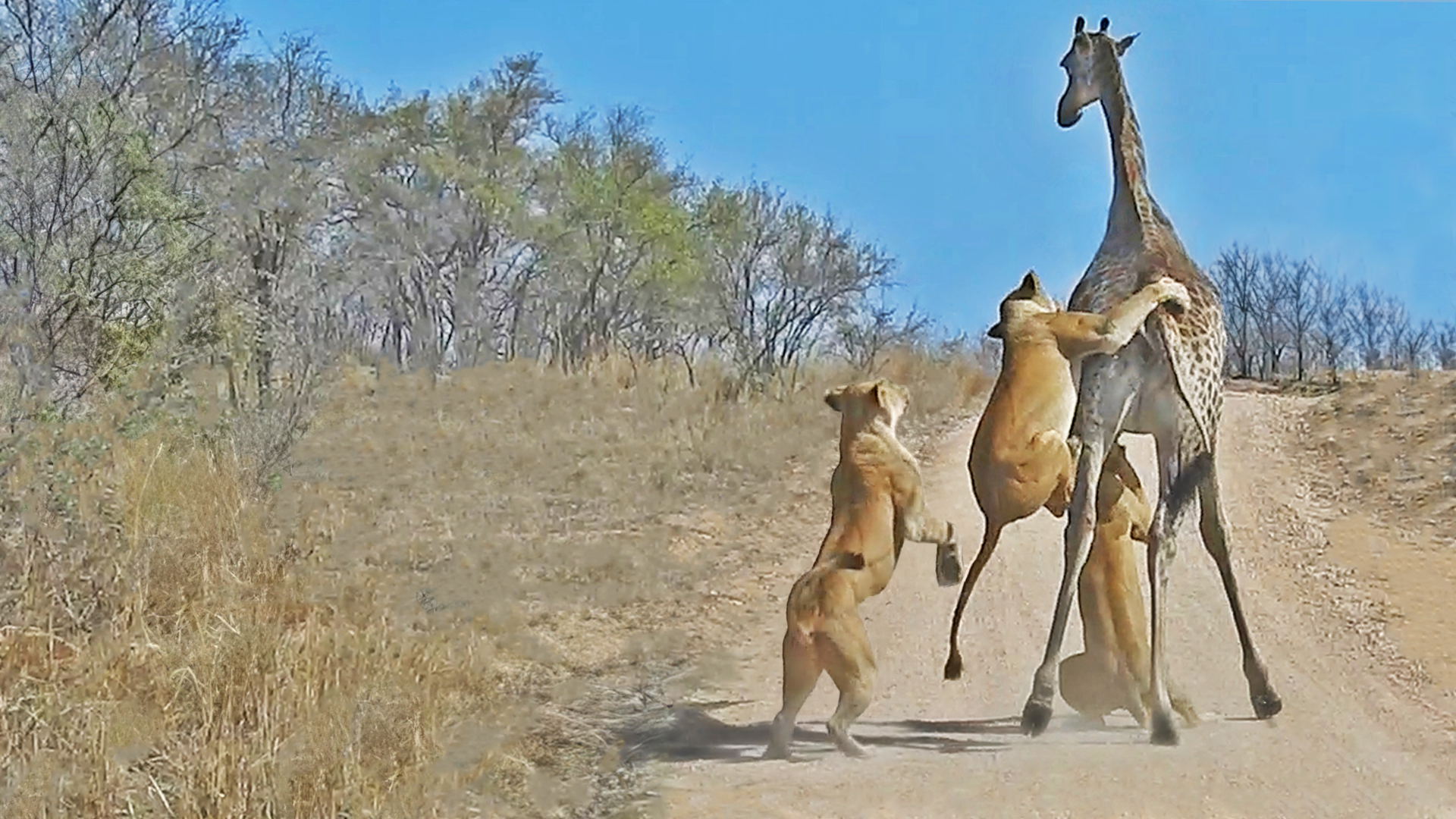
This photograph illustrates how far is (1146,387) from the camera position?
6.15m

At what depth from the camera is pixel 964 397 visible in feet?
67.6

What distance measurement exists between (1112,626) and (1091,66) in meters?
2.52

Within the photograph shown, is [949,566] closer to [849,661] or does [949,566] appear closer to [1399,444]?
[849,661]

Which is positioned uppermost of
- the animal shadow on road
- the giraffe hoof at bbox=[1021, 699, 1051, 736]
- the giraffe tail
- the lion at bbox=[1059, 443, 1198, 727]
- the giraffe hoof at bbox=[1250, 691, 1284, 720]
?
the giraffe tail

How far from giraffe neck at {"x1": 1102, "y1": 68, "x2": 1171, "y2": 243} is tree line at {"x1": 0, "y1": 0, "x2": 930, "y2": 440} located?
5495mm

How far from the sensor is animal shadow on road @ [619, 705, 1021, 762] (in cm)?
600

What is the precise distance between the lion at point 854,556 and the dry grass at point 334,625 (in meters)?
0.85

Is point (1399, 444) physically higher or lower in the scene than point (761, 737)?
higher

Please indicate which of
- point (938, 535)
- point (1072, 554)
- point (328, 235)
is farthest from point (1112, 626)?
point (328, 235)

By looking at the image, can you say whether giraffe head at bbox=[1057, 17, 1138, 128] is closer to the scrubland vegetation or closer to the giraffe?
the giraffe

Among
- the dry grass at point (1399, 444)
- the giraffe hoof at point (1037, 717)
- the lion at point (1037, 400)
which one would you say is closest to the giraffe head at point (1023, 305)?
the lion at point (1037, 400)

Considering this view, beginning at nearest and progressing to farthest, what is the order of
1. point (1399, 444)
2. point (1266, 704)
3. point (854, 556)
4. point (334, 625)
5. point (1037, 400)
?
point (854, 556) → point (1037, 400) → point (1266, 704) → point (334, 625) → point (1399, 444)

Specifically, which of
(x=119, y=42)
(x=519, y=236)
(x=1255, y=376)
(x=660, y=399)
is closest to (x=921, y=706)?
Answer: (x=119, y=42)

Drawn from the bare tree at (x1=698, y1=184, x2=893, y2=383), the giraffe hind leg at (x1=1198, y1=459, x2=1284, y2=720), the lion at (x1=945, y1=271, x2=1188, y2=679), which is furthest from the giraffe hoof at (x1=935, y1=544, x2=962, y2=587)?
the bare tree at (x1=698, y1=184, x2=893, y2=383)
